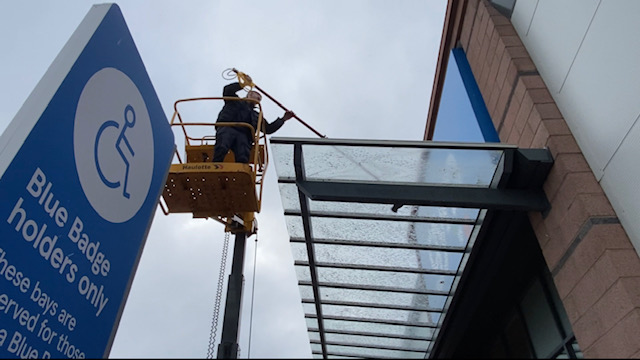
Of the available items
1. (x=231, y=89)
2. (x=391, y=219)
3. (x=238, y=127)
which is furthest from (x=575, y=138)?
(x=231, y=89)

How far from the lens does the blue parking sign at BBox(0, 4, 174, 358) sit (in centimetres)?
100

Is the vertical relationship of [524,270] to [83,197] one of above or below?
above

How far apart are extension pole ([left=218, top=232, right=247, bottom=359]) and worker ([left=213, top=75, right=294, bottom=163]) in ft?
4.55

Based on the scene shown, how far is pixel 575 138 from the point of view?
3971 mm

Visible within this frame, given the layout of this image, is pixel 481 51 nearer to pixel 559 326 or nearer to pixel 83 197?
pixel 559 326

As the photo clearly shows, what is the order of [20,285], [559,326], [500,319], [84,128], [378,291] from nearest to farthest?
[20,285] → [84,128] → [559,326] → [378,291] → [500,319]

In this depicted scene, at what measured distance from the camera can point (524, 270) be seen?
19.1 ft

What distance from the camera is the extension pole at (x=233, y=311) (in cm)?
473

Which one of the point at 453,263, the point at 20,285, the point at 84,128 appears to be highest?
the point at 453,263

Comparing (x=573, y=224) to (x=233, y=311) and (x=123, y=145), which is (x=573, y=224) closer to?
(x=123, y=145)

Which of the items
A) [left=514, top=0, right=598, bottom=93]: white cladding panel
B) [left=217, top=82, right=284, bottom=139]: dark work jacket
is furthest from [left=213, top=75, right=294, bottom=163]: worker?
[left=514, top=0, right=598, bottom=93]: white cladding panel

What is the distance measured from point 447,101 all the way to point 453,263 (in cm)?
293

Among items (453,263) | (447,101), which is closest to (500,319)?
(453,263)

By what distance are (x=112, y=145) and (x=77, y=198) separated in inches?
8.5
